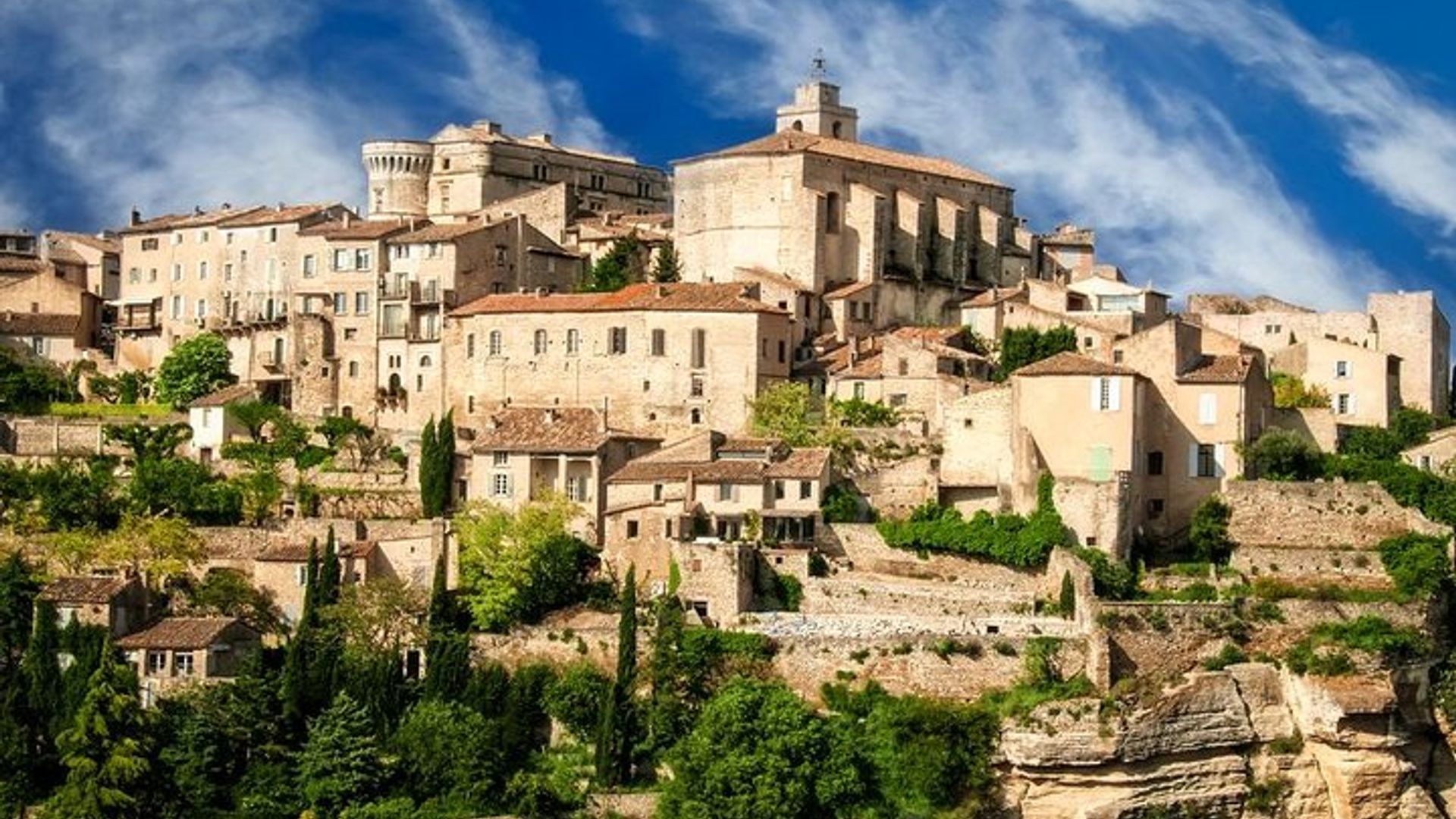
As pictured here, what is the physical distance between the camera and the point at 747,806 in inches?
2041

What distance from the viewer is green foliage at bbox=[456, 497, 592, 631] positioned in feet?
193

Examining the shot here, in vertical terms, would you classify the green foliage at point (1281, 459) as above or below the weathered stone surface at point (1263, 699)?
above

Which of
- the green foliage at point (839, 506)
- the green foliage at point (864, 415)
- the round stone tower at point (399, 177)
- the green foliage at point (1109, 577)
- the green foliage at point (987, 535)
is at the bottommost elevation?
the green foliage at point (1109, 577)

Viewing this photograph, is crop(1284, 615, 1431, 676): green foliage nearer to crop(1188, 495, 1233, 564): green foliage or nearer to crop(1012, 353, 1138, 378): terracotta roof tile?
crop(1188, 495, 1233, 564): green foliage

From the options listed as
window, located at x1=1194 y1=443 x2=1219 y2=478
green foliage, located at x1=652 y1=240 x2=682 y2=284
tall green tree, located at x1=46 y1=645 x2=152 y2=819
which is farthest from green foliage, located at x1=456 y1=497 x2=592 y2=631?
green foliage, located at x1=652 y1=240 x2=682 y2=284

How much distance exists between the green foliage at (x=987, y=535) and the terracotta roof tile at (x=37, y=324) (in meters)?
27.5

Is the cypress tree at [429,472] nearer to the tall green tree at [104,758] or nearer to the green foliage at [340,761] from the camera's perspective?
the green foliage at [340,761]

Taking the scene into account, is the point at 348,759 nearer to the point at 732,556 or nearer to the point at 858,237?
the point at 732,556

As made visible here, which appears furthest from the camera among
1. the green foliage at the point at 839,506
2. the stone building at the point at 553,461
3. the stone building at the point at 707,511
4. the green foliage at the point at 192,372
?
the green foliage at the point at 192,372

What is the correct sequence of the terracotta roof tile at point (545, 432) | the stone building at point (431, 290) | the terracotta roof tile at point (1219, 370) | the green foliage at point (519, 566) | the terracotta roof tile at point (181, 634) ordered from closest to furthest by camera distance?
the terracotta roof tile at point (181, 634) < the green foliage at point (519, 566) < the terracotta roof tile at point (1219, 370) < the terracotta roof tile at point (545, 432) < the stone building at point (431, 290)

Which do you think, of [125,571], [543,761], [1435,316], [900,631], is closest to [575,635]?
[543,761]

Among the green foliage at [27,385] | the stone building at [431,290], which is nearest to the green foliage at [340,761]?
the stone building at [431,290]

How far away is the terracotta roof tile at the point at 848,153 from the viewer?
73.3 metres

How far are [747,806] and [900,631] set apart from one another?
6.01 meters
